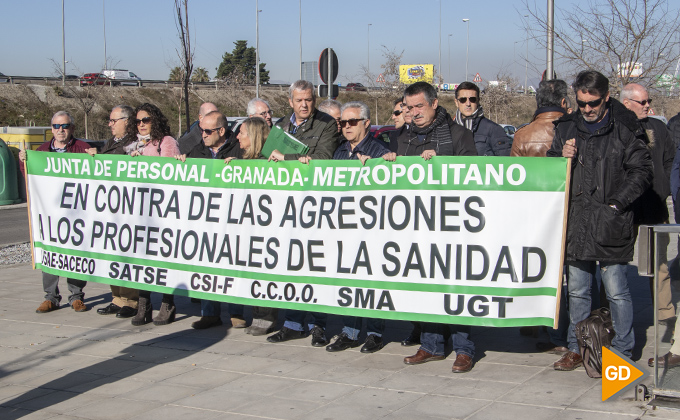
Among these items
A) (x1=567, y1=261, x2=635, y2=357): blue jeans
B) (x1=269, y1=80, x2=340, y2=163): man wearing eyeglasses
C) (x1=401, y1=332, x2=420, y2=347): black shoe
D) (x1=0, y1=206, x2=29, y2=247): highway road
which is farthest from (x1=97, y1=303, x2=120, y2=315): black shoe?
(x1=0, y1=206, x2=29, y2=247): highway road

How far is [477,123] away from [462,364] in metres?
2.36

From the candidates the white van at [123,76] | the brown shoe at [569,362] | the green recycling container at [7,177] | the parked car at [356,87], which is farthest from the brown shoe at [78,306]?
the parked car at [356,87]

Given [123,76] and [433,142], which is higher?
[123,76]

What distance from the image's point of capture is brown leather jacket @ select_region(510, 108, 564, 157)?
5.67 metres

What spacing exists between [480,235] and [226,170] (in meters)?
2.37

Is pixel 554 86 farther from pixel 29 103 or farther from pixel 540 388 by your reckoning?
pixel 29 103

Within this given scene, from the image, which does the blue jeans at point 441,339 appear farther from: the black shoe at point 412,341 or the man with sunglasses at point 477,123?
the man with sunglasses at point 477,123

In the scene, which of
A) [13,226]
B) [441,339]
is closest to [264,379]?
[441,339]

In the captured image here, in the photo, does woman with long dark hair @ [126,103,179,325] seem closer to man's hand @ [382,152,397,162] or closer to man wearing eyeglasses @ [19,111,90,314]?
man wearing eyeglasses @ [19,111,90,314]

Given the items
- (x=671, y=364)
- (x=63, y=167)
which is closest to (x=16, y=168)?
(x=63, y=167)

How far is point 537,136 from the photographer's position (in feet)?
18.7

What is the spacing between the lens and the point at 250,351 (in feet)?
19.7

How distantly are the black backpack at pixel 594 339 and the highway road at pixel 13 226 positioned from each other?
419 inches

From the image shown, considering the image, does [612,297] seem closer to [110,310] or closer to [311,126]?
→ [311,126]
